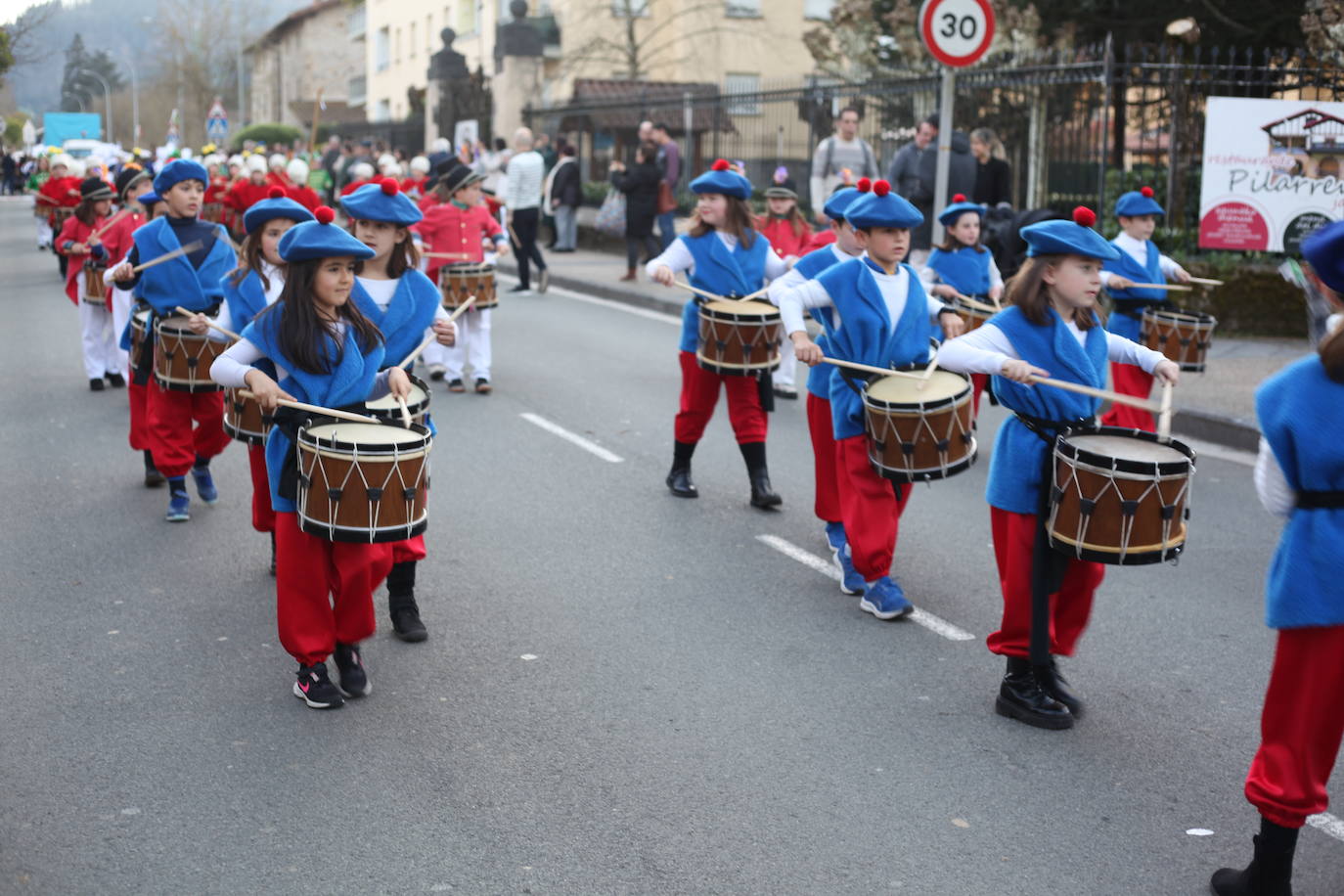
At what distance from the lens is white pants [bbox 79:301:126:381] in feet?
40.8

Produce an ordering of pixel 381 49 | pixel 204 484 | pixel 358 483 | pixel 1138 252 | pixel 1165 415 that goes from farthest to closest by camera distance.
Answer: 1. pixel 381 49
2. pixel 1138 252
3. pixel 204 484
4. pixel 358 483
5. pixel 1165 415

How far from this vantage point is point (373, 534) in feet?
16.5

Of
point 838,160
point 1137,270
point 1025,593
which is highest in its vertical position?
point 838,160

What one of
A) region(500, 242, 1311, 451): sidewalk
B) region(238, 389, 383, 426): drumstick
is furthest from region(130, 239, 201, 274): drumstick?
region(500, 242, 1311, 451): sidewalk

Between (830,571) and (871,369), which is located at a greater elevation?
(871,369)

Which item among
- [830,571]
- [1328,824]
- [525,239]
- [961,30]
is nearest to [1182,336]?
[830,571]

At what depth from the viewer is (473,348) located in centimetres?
1255

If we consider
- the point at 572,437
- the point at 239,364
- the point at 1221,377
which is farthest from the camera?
the point at 1221,377

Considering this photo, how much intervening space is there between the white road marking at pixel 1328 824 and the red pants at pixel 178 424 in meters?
5.71

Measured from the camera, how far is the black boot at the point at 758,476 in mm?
8562

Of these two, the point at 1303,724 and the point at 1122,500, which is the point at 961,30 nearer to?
the point at 1122,500

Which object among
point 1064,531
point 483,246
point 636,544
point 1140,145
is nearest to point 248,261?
point 636,544

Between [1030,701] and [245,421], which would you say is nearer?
[1030,701]

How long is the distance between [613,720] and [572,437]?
17.6ft
